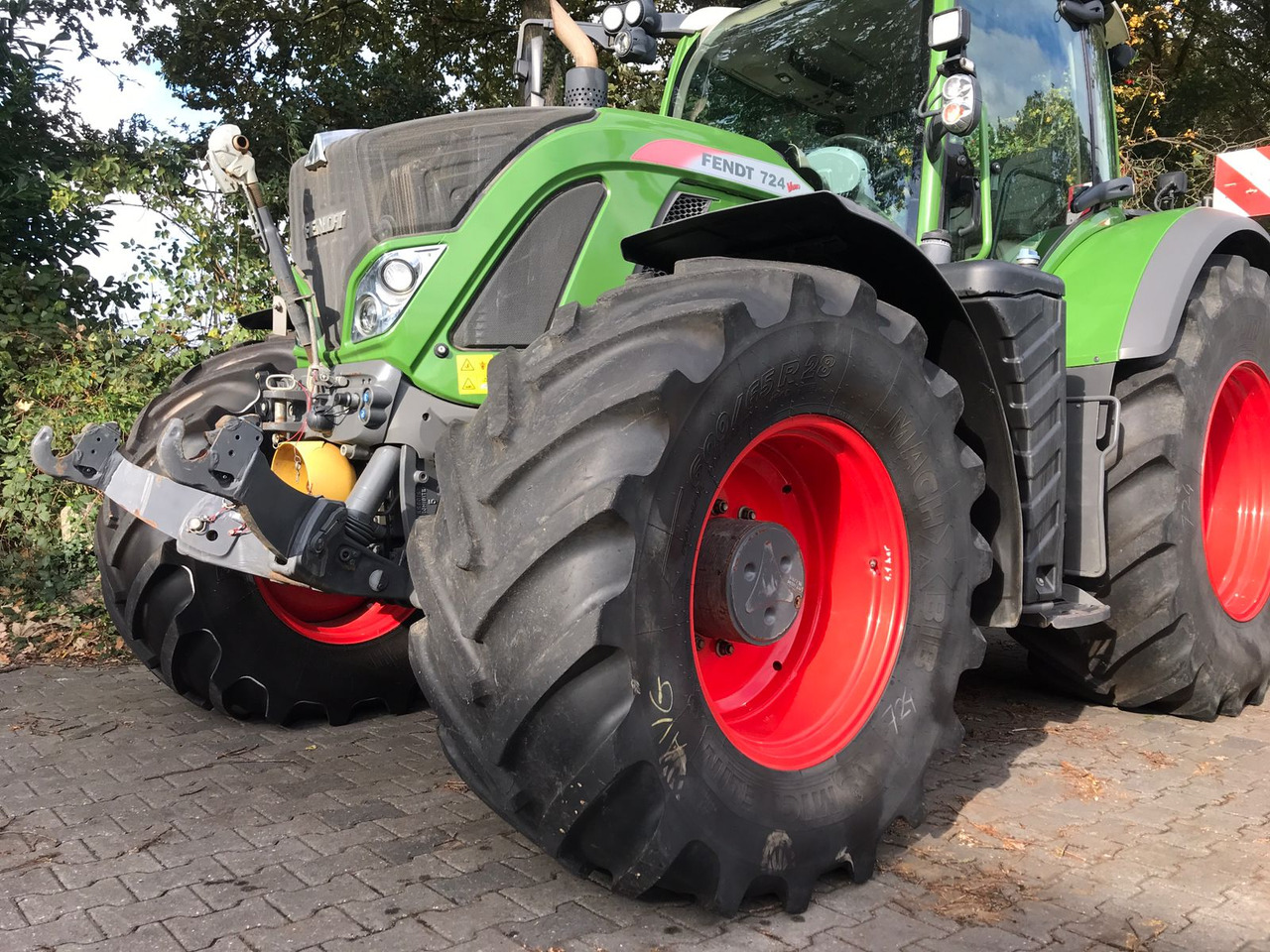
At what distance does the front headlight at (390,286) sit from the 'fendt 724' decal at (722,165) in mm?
648

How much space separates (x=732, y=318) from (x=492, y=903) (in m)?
1.35

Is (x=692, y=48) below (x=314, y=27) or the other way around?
below

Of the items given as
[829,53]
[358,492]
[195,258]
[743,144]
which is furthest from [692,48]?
[195,258]

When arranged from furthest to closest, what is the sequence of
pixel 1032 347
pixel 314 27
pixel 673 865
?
pixel 314 27
pixel 1032 347
pixel 673 865

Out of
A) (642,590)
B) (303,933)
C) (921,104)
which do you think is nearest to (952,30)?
(921,104)

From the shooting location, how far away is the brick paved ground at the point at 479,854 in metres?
2.24

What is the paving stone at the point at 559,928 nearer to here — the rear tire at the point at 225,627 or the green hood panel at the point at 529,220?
the green hood panel at the point at 529,220

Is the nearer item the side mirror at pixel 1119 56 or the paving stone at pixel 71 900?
the paving stone at pixel 71 900

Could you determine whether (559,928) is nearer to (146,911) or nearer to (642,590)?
(642,590)

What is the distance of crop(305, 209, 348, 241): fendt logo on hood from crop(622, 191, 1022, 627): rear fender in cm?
89

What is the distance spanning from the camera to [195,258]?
23.3ft

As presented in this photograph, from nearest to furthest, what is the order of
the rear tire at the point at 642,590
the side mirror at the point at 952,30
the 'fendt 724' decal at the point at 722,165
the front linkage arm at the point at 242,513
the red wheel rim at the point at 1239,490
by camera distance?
the rear tire at the point at 642,590
the front linkage arm at the point at 242,513
the 'fendt 724' decal at the point at 722,165
the side mirror at the point at 952,30
the red wheel rim at the point at 1239,490

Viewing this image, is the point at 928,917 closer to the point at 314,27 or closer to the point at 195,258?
the point at 195,258

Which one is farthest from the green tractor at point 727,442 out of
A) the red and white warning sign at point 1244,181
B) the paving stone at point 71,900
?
the red and white warning sign at point 1244,181
